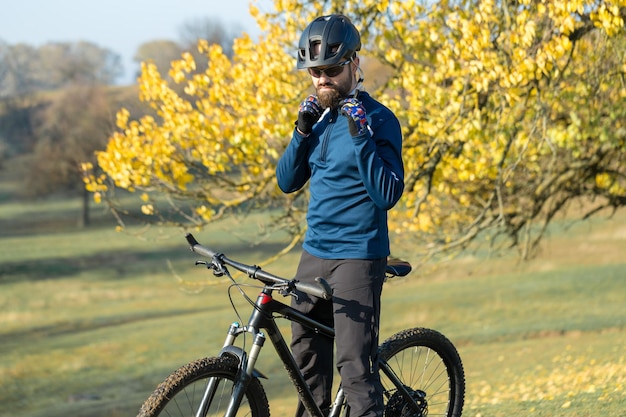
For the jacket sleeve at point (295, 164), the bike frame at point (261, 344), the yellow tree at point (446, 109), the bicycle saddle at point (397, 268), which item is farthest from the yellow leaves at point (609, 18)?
the bike frame at point (261, 344)

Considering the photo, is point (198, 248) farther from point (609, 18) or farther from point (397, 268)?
point (609, 18)

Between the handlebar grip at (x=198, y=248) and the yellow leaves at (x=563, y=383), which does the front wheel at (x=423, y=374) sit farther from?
the yellow leaves at (x=563, y=383)

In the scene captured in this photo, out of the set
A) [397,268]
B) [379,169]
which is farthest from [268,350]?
[379,169]

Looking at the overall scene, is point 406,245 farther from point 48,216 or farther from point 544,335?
point 48,216

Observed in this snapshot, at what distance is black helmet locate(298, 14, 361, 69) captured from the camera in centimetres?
372

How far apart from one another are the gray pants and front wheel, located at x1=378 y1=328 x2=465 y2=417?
33cm

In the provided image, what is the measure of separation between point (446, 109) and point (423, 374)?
213 inches

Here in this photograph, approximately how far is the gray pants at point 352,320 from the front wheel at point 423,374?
0.33 meters

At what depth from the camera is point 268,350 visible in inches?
846

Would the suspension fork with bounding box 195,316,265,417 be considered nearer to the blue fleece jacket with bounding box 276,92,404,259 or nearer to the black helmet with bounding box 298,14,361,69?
the blue fleece jacket with bounding box 276,92,404,259

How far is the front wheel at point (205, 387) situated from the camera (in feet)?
11.1

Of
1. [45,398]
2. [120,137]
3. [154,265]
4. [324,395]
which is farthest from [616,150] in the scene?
[154,265]

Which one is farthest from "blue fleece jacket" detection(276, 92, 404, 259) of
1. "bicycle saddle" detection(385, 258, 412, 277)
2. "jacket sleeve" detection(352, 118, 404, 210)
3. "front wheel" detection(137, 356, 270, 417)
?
"front wheel" detection(137, 356, 270, 417)

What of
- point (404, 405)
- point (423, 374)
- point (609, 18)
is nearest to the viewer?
point (404, 405)
